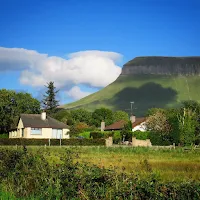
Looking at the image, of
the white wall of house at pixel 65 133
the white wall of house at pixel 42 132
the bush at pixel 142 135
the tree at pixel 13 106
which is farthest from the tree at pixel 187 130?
the tree at pixel 13 106

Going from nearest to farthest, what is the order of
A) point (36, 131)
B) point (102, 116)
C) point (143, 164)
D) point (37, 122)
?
1. point (143, 164)
2. point (36, 131)
3. point (37, 122)
4. point (102, 116)

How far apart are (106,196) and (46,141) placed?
171 feet

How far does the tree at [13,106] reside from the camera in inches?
3838

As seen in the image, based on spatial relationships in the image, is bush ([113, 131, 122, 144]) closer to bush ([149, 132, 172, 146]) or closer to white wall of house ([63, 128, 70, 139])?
bush ([149, 132, 172, 146])

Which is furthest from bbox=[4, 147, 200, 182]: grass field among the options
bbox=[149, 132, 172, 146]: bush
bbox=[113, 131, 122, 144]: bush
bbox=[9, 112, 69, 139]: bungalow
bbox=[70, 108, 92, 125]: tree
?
bbox=[70, 108, 92, 125]: tree

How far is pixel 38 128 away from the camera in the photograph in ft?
238

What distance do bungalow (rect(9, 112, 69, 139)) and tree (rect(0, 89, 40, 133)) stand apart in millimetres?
21922

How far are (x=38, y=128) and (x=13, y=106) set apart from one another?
33230 mm

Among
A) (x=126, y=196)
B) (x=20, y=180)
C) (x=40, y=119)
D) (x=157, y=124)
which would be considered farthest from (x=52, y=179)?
(x=40, y=119)

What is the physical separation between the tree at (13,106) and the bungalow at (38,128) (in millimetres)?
21922

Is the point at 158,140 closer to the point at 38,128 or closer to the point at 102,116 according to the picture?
the point at 38,128

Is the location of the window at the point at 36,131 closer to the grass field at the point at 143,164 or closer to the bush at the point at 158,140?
the bush at the point at 158,140

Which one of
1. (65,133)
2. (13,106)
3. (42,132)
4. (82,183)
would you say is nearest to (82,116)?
(13,106)

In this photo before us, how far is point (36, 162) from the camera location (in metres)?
10.9
